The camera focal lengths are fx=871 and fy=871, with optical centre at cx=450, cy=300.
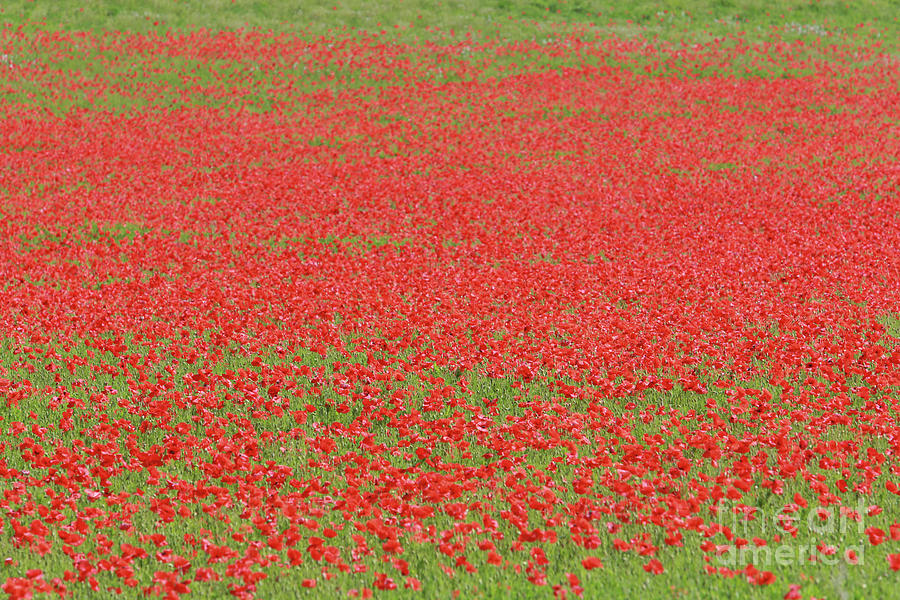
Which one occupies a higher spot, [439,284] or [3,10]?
[3,10]

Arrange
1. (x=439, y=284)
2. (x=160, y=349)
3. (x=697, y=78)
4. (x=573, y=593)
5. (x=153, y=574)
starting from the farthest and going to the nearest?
(x=697, y=78) → (x=439, y=284) → (x=160, y=349) → (x=153, y=574) → (x=573, y=593)

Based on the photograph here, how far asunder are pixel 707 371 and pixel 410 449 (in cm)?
390

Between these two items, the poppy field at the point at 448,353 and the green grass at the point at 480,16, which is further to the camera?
the green grass at the point at 480,16

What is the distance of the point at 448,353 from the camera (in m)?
11.2

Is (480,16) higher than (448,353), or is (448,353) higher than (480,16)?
(480,16)

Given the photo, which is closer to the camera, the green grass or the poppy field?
the poppy field

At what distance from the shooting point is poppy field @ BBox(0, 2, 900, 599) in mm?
6438

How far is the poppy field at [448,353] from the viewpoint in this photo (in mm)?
6438

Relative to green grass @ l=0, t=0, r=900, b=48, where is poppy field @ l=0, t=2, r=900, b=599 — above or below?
below

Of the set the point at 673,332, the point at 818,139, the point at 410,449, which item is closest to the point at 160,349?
the point at 410,449

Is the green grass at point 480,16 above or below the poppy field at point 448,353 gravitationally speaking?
above

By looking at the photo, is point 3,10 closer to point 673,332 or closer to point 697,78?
point 697,78

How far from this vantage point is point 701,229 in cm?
1795

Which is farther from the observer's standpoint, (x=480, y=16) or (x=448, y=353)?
(x=480, y=16)
